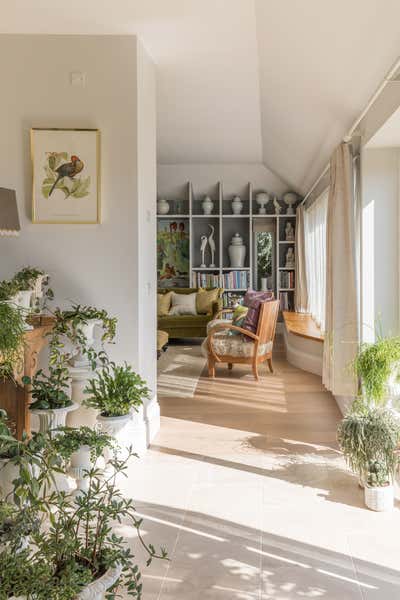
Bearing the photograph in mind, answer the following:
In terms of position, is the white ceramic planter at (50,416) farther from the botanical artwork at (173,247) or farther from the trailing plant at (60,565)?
the botanical artwork at (173,247)

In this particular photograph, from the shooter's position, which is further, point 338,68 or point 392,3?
point 338,68

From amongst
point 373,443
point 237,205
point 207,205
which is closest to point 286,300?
point 237,205

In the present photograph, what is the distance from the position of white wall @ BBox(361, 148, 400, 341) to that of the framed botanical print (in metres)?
1.98

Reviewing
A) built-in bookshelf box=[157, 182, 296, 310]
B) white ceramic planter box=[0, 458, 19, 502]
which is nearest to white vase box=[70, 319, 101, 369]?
white ceramic planter box=[0, 458, 19, 502]

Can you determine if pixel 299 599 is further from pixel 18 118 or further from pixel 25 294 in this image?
pixel 18 118

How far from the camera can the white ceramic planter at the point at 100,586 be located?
1411 mm

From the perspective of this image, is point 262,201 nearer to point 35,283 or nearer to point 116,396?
point 35,283

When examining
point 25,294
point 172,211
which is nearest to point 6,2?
point 25,294

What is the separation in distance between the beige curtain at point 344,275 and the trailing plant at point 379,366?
0.78 meters

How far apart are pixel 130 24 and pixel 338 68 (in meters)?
1.43

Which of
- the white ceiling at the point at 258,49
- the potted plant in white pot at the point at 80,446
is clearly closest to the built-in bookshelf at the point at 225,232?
the white ceiling at the point at 258,49

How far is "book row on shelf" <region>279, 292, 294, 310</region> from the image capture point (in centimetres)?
1003

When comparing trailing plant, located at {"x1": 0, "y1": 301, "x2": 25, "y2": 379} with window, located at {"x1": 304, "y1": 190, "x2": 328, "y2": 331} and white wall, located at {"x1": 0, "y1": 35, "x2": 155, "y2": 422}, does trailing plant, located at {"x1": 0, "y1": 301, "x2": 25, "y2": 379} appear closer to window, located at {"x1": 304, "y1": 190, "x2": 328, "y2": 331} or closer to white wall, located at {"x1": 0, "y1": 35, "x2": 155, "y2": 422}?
white wall, located at {"x1": 0, "y1": 35, "x2": 155, "y2": 422}

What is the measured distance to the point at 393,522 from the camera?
288 cm
